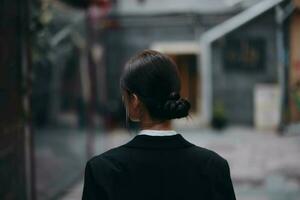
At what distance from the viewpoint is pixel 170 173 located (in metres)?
1.88

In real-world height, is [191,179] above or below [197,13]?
below

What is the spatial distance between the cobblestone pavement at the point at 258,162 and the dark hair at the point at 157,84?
4949mm

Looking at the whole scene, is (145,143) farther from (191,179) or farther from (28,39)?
(28,39)

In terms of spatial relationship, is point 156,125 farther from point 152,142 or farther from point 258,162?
point 258,162

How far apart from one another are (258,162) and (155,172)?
6.64 metres

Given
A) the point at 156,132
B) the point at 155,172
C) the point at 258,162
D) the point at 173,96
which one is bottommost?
the point at 258,162

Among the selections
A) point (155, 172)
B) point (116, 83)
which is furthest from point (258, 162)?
point (155, 172)

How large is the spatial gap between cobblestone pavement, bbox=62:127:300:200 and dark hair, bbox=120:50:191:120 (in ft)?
16.2

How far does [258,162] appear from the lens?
328 inches

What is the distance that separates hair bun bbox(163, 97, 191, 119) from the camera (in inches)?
72.1

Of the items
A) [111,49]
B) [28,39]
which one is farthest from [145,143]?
[111,49]

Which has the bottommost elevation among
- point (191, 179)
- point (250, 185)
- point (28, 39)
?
point (250, 185)

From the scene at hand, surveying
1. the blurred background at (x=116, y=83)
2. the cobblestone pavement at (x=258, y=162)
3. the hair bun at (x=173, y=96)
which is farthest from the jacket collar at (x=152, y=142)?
the cobblestone pavement at (x=258, y=162)

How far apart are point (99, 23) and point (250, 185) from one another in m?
5.14
